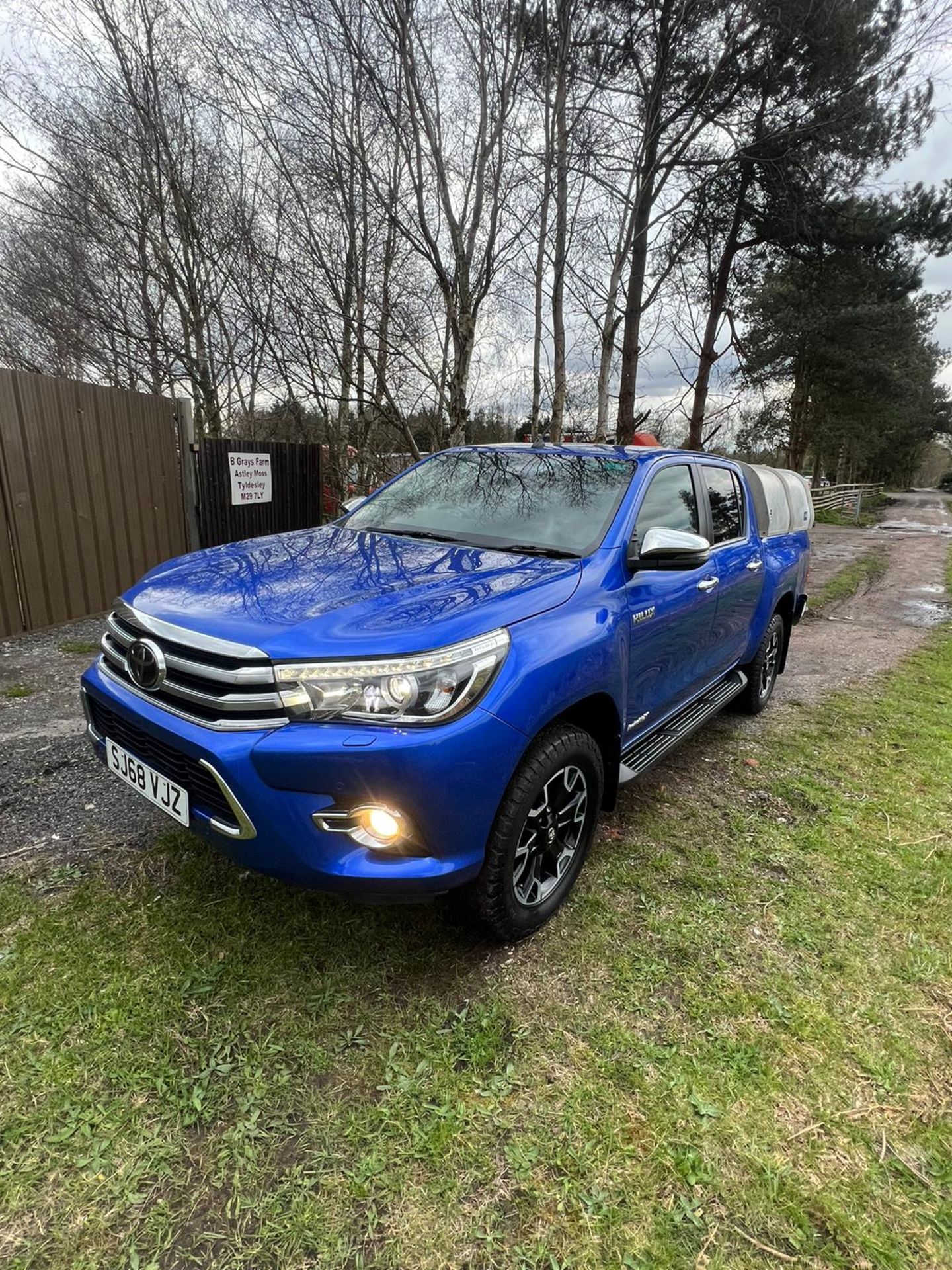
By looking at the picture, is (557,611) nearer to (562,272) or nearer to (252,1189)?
(252,1189)

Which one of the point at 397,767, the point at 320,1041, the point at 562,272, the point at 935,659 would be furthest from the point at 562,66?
the point at 320,1041

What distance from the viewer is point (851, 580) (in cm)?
1079

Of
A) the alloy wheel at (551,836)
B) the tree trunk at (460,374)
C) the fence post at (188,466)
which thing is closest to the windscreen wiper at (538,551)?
the alloy wheel at (551,836)

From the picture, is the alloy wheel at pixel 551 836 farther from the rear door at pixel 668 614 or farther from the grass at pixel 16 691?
the grass at pixel 16 691

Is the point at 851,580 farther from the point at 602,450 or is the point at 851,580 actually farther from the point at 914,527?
the point at 914,527

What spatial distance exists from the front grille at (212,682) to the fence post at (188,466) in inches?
210

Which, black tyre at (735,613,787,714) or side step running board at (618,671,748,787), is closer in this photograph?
side step running board at (618,671,748,787)

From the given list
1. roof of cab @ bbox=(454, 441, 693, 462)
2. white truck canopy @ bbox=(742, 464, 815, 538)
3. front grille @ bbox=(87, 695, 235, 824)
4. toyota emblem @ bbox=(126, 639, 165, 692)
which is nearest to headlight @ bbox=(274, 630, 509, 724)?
front grille @ bbox=(87, 695, 235, 824)

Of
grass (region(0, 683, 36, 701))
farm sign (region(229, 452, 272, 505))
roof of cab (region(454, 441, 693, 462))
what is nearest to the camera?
roof of cab (region(454, 441, 693, 462))

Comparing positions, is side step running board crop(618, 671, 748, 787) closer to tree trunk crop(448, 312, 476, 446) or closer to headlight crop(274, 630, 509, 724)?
headlight crop(274, 630, 509, 724)

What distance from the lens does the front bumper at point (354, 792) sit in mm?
1707

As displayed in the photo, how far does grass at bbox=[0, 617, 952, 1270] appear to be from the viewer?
4.74 feet

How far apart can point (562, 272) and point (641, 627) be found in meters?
6.60

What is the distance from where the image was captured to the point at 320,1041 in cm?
187
